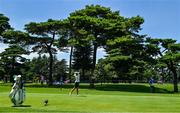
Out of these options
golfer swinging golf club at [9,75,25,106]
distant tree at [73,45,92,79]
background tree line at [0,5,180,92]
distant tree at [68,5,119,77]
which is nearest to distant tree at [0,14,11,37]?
background tree line at [0,5,180,92]

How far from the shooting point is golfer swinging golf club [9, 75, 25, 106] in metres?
21.4

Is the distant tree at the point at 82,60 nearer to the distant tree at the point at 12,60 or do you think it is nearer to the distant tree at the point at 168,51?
the distant tree at the point at 12,60

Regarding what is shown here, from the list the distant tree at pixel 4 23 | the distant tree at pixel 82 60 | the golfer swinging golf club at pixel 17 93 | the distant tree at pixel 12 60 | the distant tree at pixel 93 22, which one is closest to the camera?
the golfer swinging golf club at pixel 17 93

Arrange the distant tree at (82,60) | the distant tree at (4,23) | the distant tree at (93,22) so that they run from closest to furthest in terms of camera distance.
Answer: the distant tree at (93,22) → the distant tree at (4,23) → the distant tree at (82,60)

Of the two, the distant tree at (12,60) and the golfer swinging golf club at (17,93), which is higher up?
the distant tree at (12,60)

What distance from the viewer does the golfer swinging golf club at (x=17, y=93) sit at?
70.1 feet

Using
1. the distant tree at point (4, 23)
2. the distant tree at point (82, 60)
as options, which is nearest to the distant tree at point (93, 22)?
the distant tree at point (4, 23)

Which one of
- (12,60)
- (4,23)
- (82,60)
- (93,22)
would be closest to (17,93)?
(93,22)

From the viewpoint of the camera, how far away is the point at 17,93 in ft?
70.6

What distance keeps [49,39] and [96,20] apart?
8.35m

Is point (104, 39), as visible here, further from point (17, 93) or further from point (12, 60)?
point (17, 93)

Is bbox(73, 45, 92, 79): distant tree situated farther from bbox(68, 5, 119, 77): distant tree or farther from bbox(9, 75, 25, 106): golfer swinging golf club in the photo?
bbox(9, 75, 25, 106): golfer swinging golf club

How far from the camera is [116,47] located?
61.2 meters

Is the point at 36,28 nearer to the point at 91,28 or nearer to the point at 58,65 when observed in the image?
the point at 91,28
